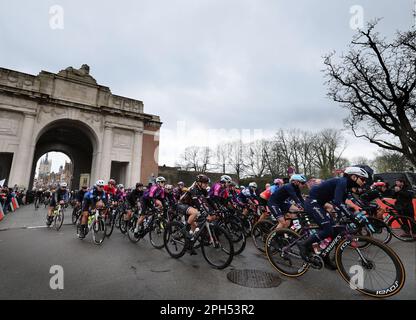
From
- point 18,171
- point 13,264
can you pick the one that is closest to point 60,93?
point 18,171

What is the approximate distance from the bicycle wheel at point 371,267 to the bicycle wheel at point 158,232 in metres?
4.44

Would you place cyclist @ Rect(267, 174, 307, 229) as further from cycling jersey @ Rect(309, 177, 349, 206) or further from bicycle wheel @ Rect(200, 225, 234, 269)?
bicycle wheel @ Rect(200, 225, 234, 269)

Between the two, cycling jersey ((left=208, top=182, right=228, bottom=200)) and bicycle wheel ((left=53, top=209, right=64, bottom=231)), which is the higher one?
cycling jersey ((left=208, top=182, right=228, bottom=200))

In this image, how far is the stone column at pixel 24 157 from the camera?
856 inches

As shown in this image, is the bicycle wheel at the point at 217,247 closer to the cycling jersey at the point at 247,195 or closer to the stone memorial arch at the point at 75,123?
the cycling jersey at the point at 247,195

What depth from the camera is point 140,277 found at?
4.02 metres

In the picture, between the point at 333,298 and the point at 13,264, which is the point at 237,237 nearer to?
the point at 333,298

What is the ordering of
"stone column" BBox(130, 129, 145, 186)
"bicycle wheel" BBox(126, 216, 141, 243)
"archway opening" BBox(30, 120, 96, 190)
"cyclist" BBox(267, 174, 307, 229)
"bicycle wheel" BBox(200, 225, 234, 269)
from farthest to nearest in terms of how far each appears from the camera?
"archway opening" BBox(30, 120, 96, 190) < "stone column" BBox(130, 129, 145, 186) < "bicycle wheel" BBox(126, 216, 141, 243) < "cyclist" BBox(267, 174, 307, 229) < "bicycle wheel" BBox(200, 225, 234, 269)

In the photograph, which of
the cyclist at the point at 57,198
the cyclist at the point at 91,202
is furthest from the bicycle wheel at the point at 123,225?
the cyclist at the point at 57,198

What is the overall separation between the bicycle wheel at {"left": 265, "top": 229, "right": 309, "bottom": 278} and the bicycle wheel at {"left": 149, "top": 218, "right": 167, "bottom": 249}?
3123 millimetres

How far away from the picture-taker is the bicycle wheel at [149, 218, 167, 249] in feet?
20.7

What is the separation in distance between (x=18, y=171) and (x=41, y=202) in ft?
13.4

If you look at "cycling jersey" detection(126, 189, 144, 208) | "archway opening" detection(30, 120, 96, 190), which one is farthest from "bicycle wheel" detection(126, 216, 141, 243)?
"archway opening" detection(30, 120, 96, 190)

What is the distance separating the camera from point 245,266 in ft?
15.5
